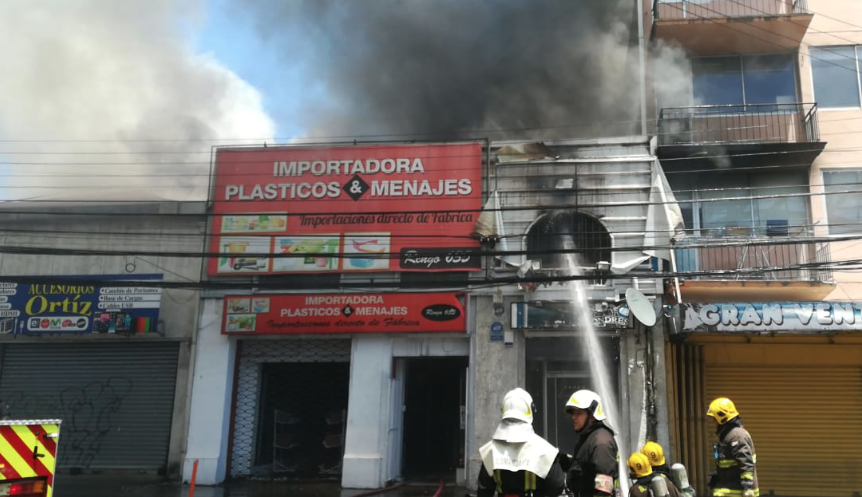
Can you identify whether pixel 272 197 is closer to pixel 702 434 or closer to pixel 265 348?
pixel 265 348

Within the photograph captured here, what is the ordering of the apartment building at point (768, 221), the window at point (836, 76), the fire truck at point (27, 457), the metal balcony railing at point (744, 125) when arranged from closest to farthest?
the fire truck at point (27, 457) → the apartment building at point (768, 221) → the metal balcony railing at point (744, 125) → the window at point (836, 76)

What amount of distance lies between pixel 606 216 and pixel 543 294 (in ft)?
6.75

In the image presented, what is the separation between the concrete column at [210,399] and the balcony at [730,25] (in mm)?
11483

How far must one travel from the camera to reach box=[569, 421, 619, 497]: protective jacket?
4414 millimetres

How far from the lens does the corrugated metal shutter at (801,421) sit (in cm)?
1323

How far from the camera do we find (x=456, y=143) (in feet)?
48.4

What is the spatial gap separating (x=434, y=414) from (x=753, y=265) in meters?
7.59

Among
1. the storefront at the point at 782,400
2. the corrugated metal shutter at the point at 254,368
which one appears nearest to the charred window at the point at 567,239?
the storefront at the point at 782,400

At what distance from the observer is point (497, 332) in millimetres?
13695

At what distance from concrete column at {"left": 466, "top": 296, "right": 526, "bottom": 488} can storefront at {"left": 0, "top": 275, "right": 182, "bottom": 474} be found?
6555mm

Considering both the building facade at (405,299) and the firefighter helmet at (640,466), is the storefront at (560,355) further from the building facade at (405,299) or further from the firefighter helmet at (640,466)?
the firefighter helmet at (640,466)

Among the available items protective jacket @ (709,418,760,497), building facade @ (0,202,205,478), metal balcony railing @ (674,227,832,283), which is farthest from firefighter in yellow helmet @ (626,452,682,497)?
building facade @ (0,202,205,478)

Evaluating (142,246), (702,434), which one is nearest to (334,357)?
(142,246)

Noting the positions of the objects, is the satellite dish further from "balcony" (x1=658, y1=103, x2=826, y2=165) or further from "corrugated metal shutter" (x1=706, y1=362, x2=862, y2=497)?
"balcony" (x1=658, y1=103, x2=826, y2=165)
